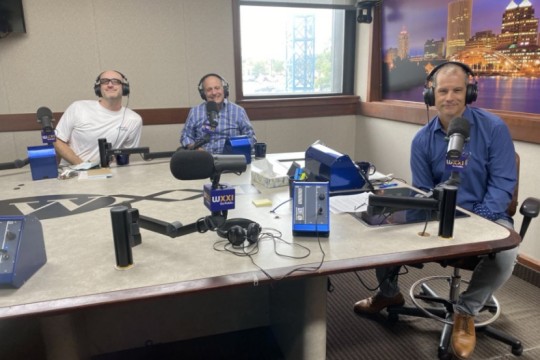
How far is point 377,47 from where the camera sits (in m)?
3.97

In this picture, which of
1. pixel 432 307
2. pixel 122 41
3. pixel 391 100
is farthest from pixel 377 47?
pixel 432 307

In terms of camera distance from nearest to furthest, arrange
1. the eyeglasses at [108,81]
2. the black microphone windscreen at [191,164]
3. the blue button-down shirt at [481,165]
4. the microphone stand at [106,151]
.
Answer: the black microphone windscreen at [191,164] → the blue button-down shirt at [481,165] → the microphone stand at [106,151] → the eyeglasses at [108,81]

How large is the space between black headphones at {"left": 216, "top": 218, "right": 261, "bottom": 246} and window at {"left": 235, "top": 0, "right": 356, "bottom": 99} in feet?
8.99

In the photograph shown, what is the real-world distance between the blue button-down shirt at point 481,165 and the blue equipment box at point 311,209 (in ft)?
2.54

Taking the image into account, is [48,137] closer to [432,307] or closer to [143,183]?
[143,183]

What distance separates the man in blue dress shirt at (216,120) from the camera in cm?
307

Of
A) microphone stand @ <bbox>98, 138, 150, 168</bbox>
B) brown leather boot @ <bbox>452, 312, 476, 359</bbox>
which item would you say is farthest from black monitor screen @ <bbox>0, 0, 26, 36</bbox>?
brown leather boot @ <bbox>452, 312, 476, 359</bbox>

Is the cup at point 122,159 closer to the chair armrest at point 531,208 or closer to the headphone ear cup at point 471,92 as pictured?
the headphone ear cup at point 471,92

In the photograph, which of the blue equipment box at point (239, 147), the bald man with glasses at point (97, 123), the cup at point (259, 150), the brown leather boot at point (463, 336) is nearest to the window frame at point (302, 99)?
the bald man with glasses at point (97, 123)

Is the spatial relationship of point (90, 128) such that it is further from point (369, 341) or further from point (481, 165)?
point (481, 165)

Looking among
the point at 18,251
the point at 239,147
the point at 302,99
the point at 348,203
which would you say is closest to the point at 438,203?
the point at 348,203

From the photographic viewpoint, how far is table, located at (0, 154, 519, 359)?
1067 mm

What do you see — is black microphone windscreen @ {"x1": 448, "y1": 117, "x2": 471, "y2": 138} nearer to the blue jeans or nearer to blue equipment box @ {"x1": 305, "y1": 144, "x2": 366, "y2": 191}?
blue equipment box @ {"x1": 305, "y1": 144, "x2": 366, "y2": 191}

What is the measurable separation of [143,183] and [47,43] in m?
2.05
